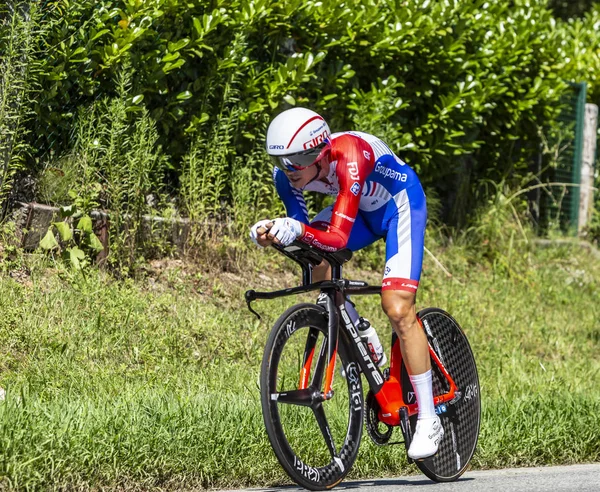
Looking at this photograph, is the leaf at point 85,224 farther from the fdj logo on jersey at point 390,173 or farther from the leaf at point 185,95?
the fdj logo on jersey at point 390,173

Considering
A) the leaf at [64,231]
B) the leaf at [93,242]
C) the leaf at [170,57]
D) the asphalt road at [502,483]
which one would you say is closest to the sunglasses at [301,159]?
the asphalt road at [502,483]

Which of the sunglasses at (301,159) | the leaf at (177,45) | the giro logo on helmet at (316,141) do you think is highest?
the leaf at (177,45)

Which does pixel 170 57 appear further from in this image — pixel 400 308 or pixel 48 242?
pixel 400 308

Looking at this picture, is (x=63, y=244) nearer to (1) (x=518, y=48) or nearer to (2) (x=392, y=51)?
(2) (x=392, y=51)

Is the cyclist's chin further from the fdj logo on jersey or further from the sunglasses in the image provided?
the fdj logo on jersey

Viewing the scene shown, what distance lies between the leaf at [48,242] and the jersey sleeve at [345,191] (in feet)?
9.70

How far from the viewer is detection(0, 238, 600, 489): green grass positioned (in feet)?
16.7

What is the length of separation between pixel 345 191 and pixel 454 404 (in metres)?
1.66

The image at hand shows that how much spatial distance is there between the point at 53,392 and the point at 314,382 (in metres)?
1.87

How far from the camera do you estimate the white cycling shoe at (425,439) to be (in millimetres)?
5469

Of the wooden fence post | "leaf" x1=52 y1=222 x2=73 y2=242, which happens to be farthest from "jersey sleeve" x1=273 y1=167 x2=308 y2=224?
the wooden fence post

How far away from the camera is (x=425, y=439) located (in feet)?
18.1

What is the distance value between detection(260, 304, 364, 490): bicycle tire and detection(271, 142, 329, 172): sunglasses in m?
0.69

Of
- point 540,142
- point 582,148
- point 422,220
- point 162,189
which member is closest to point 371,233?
point 422,220
